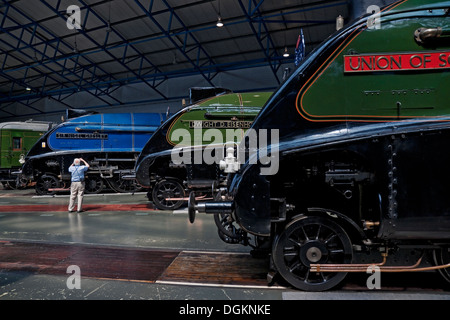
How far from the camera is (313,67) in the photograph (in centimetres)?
251

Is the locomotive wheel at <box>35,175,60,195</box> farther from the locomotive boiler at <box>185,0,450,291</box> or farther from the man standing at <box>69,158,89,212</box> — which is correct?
the locomotive boiler at <box>185,0,450,291</box>

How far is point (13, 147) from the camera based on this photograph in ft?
42.8

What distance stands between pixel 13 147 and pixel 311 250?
15.1m

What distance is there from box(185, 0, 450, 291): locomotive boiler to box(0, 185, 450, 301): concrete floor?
0.92 ft

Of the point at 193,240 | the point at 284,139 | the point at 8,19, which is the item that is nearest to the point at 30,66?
the point at 8,19

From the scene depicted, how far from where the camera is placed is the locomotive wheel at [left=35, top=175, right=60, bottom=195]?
10656 millimetres

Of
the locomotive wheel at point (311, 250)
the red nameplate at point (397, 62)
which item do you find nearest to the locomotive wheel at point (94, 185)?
the locomotive wheel at point (311, 250)

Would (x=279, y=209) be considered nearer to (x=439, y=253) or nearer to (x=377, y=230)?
(x=377, y=230)

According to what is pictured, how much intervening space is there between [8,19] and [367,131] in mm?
19366

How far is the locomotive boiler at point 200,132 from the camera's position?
657cm

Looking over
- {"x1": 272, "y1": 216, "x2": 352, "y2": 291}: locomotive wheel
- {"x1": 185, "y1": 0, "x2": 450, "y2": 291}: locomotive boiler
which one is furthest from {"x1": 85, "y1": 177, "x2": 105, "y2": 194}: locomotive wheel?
{"x1": 272, "y1": 216, "x2": 352, "y2": 291}: locomotive wheel

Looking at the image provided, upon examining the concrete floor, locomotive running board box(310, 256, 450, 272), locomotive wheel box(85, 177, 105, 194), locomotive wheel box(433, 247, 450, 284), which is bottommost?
the concrete floor

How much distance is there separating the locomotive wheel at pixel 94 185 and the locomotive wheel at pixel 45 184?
1.16 m

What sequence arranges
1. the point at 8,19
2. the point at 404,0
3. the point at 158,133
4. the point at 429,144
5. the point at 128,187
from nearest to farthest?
the point at 429,144
the point at 404,0
the point at 158,133
the point at 128,187
the point at 8,19
